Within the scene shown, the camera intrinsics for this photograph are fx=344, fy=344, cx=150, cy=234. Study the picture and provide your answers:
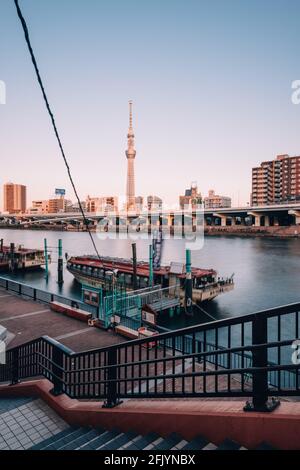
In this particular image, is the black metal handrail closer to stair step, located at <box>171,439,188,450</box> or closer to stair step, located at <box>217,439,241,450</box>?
stair step, located at <box>217,439,241,450</box>

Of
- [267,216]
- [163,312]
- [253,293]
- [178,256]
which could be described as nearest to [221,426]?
[163,312]

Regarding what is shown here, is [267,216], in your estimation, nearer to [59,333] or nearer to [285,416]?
[59,333]

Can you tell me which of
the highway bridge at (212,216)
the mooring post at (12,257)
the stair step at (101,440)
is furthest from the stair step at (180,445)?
the highway bridge at (212,216)

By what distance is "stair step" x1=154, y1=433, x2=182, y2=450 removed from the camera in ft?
11.8

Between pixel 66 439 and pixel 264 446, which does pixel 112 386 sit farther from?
pixel 264 446

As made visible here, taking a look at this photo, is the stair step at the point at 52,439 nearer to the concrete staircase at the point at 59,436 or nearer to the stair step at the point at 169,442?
the concrete staircase at the point at 59,436

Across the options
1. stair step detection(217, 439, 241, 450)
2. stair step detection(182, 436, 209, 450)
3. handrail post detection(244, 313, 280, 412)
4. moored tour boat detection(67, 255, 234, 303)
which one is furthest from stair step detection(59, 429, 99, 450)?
moored tour boat detection(67, 255, 234, 303)

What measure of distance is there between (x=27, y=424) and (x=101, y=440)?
1814 mm

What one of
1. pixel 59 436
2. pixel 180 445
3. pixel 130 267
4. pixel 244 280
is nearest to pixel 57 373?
pixel 59 436

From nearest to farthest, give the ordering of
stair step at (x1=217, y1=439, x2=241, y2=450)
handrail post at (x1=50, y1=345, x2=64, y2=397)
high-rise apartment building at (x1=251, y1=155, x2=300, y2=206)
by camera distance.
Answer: stair step at (x1=217, y1=439, x2=241, y2=450) → handrail post at (x1=50, y1=345, x2=64, y2=397) → high-rise apartment building at (x1=251, y1=155, x2=300, y2=206)

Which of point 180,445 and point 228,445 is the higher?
point 228,445

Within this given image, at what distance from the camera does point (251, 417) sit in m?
2.99

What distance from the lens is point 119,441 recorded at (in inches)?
162
